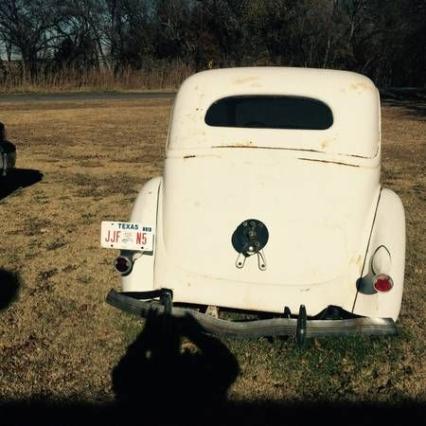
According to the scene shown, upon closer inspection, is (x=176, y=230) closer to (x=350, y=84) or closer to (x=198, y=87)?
(x=198, y=87)

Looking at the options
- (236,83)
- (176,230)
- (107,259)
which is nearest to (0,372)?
(176,230)

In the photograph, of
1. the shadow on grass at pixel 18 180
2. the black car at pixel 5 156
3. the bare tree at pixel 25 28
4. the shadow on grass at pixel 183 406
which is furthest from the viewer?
the bare tree at pixel 25 28

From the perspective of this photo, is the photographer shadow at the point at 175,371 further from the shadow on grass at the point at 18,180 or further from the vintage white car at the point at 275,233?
the shadow on grass at the point at 18,180

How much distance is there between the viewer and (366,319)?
2775 millimetres

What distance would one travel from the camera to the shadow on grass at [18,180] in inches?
282

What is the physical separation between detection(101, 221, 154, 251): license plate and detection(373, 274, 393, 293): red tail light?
141cm

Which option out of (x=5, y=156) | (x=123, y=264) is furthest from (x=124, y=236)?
(x=5, y=156)

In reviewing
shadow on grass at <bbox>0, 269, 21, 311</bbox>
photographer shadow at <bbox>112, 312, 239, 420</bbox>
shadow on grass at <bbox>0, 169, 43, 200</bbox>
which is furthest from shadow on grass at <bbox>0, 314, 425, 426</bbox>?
shadow on grass at <bbox>0, 169, 43, 200</bbox>

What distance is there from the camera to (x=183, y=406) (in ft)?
9.09

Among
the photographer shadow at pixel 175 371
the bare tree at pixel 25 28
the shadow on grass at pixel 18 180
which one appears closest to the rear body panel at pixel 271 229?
the photographer shadow at pixel 175 371

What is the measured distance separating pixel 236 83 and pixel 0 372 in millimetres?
2596

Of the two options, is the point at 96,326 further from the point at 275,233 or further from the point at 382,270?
the point at 382,270

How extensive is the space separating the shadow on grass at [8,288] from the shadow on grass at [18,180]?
280 centimetres

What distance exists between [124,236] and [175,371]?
933 millimetres
